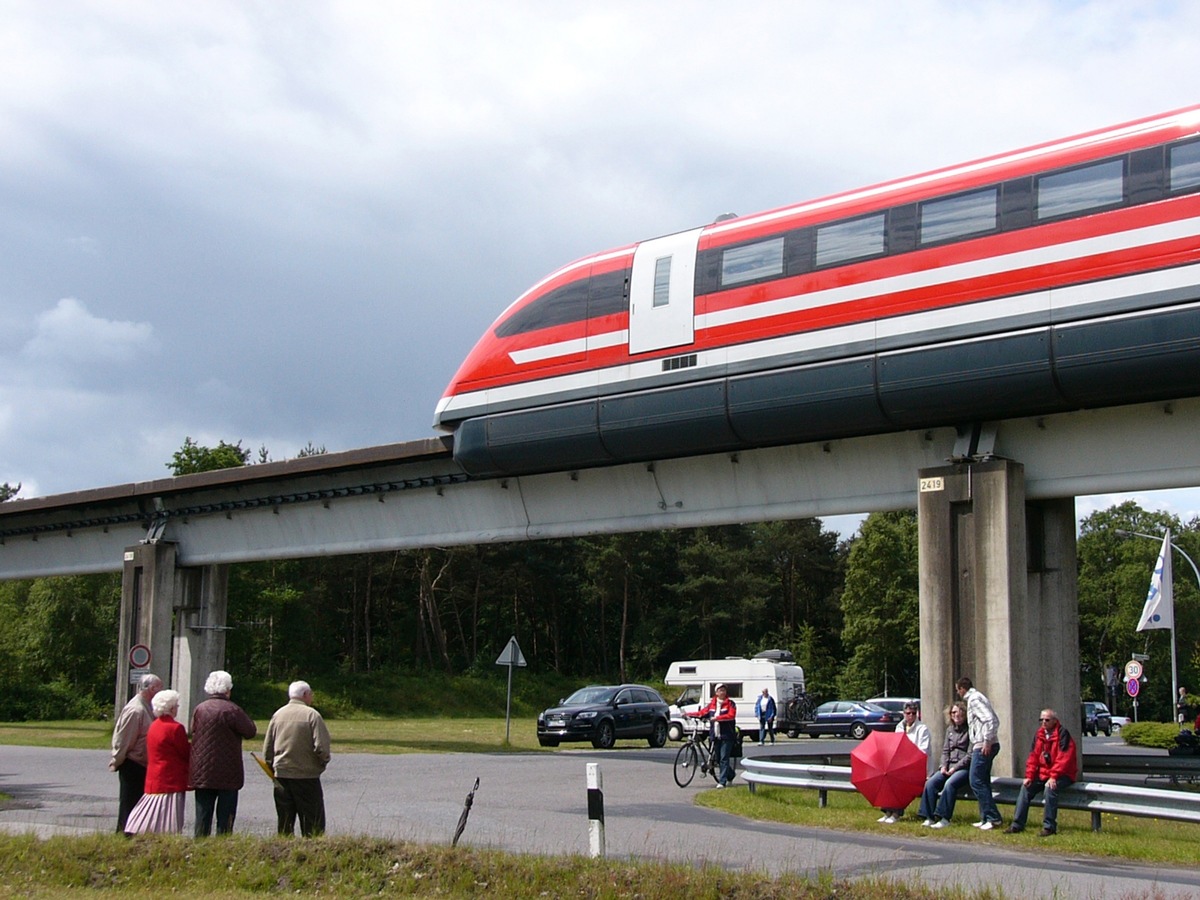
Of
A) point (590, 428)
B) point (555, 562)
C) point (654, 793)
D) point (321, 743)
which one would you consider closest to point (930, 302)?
point (590, 428)

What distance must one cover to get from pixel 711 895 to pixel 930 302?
10.8 meters

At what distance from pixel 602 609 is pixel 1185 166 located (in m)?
66.8

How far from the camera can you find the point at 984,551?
16578mm

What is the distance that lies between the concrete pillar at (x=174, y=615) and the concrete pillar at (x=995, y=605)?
66.8 ft

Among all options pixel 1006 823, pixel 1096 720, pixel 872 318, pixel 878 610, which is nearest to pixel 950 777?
pixel 1006 823

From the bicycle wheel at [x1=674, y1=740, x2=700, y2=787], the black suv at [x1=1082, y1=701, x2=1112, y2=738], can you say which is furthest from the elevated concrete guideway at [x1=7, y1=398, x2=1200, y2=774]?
the black suv at [x1=1082, y1=701, x2=1112, y2=738]

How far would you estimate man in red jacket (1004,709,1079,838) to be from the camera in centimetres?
→ 1285

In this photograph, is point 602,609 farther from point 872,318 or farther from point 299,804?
point 299,804

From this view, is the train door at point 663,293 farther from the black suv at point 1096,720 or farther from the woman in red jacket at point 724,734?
the black suv at point 1096,720

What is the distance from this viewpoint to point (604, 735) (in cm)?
3083

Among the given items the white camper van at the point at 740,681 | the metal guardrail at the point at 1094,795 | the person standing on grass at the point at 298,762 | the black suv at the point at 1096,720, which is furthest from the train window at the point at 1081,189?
the black suv at the point at 1096,720

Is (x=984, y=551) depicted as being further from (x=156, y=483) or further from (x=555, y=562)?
(x=555, y=562)

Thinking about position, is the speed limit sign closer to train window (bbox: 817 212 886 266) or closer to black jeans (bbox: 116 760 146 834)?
black jeans (bbox: 116 760 146 834)

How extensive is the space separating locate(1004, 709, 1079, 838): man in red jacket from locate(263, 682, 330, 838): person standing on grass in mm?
7210
